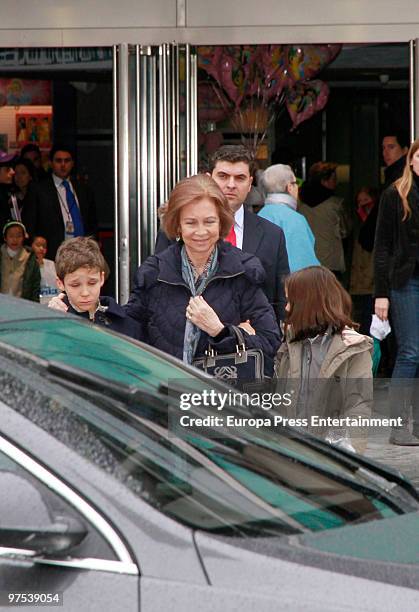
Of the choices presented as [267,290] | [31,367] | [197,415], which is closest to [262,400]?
[267,290]

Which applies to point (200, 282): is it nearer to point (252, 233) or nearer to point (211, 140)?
point (252, 233)

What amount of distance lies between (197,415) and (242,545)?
744mm

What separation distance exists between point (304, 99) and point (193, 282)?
536 cm

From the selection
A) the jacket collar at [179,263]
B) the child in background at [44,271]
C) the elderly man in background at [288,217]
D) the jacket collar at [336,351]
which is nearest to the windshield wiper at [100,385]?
Result: the jacket collar at [336,351]

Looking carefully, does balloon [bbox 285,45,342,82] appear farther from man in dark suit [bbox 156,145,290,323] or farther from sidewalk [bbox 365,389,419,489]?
man in dark suit [bbox 156,145,290,323]

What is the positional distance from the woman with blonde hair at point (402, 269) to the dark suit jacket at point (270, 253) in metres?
1.70

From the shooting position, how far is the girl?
514cm

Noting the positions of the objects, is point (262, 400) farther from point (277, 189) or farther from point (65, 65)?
point (65, 65)

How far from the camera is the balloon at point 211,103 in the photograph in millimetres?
9820

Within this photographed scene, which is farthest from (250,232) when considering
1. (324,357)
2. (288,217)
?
(324,357)

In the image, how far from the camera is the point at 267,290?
6.36m

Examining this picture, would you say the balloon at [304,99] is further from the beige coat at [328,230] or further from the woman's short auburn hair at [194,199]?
the woman's short auburn hair at [194,199]

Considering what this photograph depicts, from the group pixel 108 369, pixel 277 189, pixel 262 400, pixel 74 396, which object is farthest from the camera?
pixel 277 189

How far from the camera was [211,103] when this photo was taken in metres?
9.88
